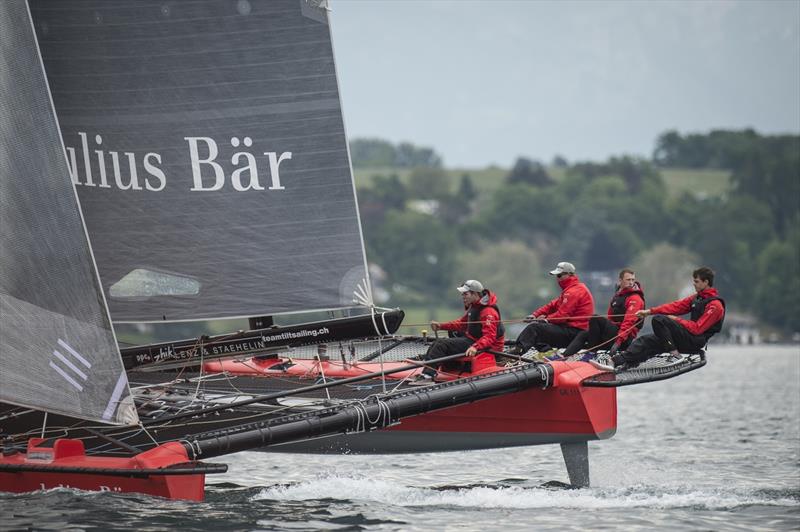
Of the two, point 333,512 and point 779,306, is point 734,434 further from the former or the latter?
point 779,306

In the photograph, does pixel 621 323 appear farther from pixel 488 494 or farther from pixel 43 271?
pixel 43 271

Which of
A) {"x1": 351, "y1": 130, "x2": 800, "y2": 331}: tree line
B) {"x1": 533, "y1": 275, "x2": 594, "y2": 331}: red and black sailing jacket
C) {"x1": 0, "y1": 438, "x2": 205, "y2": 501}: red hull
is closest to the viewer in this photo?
{"x1": 0, "y1": 438, "x2": 205, "y2": 501}: red hull

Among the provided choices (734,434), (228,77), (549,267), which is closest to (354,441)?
(228,77)

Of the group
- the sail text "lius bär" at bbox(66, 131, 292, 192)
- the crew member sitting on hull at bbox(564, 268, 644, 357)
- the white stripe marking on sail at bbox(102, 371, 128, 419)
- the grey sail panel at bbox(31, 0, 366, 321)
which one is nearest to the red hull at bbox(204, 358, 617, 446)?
the crew member sitting on hull at bbox(564, 268, 644, 357)

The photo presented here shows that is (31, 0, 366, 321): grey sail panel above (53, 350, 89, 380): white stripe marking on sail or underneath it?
above

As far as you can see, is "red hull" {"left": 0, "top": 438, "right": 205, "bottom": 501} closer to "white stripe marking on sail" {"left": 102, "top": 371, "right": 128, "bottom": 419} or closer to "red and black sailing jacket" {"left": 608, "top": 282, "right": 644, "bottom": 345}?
"white stripe marking on sail" {"left": 102, "top": 371, "right": 128, "bottom": 419}

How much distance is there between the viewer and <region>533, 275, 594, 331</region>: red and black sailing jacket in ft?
48.5

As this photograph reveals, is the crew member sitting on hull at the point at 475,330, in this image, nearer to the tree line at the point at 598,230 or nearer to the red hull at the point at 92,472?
the red hull at the point at 92,472

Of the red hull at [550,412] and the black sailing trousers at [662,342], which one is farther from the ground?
the black sailing trousers at [662,342]

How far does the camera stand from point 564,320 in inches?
587

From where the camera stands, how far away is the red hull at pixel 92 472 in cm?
1170

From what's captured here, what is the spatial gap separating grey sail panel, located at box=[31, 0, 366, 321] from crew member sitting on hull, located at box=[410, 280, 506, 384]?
1.18 m

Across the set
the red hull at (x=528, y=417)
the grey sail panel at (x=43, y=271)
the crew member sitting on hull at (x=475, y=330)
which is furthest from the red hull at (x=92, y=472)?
the crew member sitting on hull at (x=475, y=330)

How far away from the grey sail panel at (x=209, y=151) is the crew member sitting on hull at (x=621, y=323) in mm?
2701
